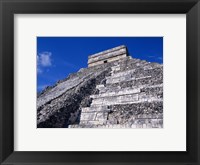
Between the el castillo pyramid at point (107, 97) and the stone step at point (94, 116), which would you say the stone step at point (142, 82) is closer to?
the el castillo pyramid at point (107, 97)

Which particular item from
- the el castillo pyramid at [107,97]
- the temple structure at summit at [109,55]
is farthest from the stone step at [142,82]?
the temple structure at summit at [109,55]

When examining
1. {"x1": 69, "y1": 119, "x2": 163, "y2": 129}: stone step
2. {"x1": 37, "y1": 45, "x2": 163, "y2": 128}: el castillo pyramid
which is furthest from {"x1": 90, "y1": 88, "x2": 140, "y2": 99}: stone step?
{"x1": 69, "y1": 119, "x2": 163, "y2": 129}: stone step

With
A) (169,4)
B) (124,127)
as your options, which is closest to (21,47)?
(124,127)

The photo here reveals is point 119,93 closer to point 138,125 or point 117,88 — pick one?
point 117,88

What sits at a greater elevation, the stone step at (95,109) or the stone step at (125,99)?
the stone step at (125,99)

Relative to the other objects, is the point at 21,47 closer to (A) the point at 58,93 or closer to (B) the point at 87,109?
(A) the point at 58,93

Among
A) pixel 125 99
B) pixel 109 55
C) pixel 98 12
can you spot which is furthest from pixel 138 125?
pixel 98 12
